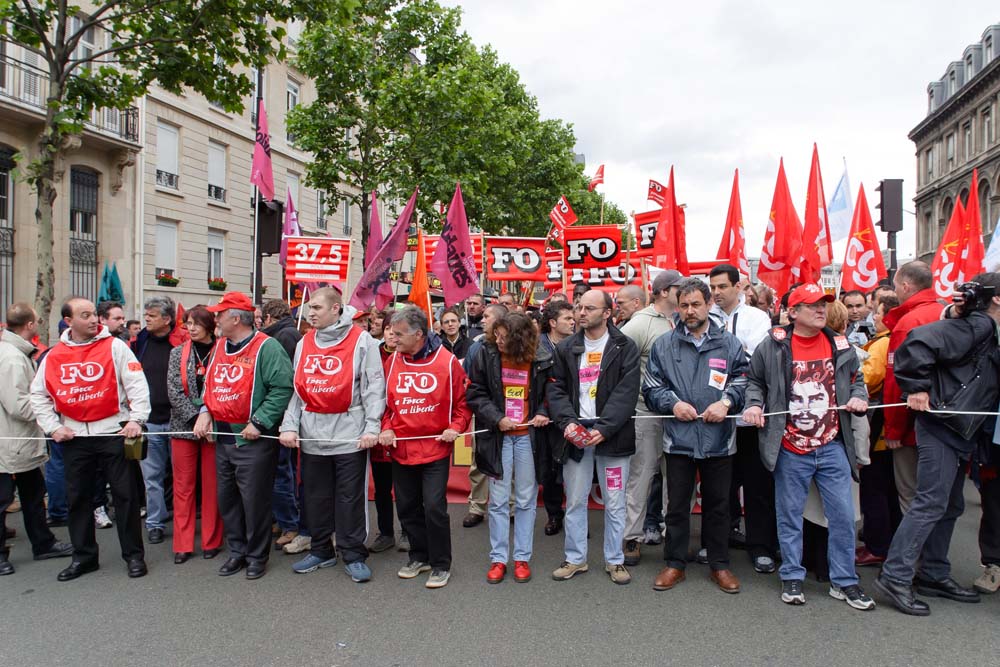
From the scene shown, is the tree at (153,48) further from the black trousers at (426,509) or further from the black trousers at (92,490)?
the black trousers at (426,509)

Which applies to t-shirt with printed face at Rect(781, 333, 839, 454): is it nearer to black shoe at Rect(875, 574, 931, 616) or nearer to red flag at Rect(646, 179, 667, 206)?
black shoe at Rect(875, 574, 931, 616)

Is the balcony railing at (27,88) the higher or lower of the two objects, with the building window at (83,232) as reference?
higher

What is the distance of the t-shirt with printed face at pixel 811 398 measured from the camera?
451 cm

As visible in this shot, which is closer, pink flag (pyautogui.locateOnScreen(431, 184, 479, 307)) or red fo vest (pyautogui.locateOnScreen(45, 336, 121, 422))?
red fo vest (pyautogui.locateOnScreen(45, 336, 121, 422))

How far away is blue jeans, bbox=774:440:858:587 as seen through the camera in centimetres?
447

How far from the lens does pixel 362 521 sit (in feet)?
17.0

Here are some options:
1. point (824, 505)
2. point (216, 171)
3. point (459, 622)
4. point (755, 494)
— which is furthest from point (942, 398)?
point (216, 171)

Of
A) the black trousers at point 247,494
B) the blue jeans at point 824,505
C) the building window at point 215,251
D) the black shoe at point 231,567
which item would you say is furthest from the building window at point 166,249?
the blue jeans at point 824,505

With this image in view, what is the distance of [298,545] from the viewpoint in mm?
5684

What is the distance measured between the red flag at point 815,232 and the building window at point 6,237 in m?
17.4

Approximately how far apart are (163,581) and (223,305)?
78.8 inches

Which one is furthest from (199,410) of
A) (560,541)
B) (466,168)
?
(466,168)

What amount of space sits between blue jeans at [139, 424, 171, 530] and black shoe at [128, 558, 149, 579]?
3.09ft

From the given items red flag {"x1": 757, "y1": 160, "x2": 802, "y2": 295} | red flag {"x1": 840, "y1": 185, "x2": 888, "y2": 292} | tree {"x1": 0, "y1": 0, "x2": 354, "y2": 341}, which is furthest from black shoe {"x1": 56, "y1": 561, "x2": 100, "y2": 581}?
red flag {"x1": 840, "y1": 185, "x2": 888, "y2": 292}
